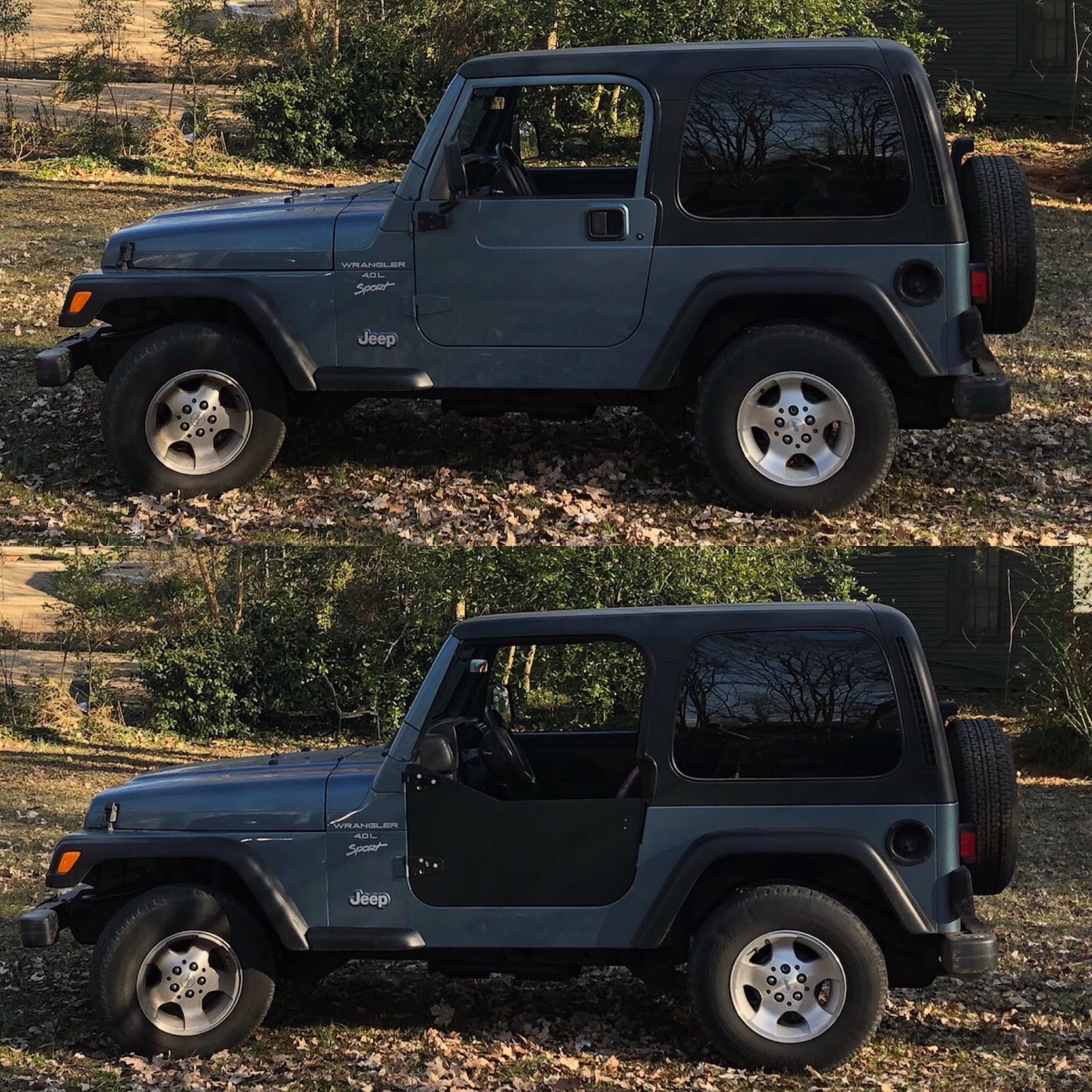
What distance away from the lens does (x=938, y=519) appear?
7.34m

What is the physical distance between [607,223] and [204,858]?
134 inches

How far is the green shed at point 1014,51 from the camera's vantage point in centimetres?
2097

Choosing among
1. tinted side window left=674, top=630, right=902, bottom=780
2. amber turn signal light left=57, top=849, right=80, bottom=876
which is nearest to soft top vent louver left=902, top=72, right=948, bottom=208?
tinted side window left=674, top=630, right=902, bottom=780

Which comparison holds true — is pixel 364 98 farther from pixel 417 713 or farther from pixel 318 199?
pixel 417 713

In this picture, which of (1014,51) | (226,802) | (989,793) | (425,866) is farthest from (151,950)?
(1014,51)

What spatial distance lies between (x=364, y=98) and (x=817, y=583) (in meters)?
8.45

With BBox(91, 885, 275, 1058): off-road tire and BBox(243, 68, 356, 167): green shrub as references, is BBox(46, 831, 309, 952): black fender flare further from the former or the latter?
BBox(243, 68, 356, 167): green shrub

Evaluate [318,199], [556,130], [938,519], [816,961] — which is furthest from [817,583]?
[816,961]

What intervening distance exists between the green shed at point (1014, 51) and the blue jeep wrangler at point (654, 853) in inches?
711

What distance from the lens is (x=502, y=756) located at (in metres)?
5.84

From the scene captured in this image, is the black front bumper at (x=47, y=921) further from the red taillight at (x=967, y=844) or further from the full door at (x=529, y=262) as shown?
the red taillight at (x=967, y=844)

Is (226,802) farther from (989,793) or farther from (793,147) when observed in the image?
(793,147)

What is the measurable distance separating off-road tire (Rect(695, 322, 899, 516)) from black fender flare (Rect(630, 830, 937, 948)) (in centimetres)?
208

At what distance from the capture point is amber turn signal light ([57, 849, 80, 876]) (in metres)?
5.56
